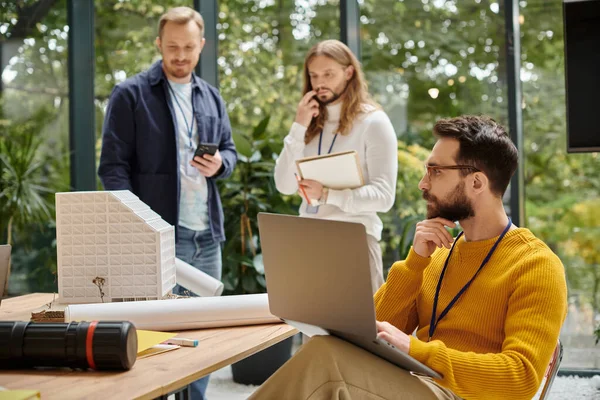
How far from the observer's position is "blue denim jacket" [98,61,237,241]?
10.8 feet

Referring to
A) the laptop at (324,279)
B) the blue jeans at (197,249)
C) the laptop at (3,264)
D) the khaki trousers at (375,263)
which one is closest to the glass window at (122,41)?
the blue jeans at (197,249)

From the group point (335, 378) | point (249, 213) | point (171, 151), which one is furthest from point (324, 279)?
point (249, 213)

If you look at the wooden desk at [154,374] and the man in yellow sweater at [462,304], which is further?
the man in yellow sweater at [462,304]

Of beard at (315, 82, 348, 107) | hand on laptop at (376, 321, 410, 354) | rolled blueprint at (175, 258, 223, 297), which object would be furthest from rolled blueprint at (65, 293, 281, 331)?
beard at (315, 82, 348, 107)

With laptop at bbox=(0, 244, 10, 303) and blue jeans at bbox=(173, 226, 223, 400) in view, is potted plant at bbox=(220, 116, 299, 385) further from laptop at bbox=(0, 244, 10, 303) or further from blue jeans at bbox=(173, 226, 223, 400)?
laptop at bbox=(0, 244, 10, 303)

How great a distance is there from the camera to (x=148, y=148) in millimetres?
3346

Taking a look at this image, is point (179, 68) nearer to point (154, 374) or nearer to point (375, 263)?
point (375, 263)

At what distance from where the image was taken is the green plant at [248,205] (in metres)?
4.43

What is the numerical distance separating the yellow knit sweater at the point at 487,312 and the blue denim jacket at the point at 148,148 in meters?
A: 1.30

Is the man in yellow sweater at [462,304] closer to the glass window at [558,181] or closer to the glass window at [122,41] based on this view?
the glass window at [558,181]

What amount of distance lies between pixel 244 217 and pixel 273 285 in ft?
8.35

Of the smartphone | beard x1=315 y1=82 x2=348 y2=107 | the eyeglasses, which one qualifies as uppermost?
beard x1=315 y1=82 x2=348 y2=107

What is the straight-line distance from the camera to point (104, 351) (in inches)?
65.2

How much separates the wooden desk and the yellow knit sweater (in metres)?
0.41
